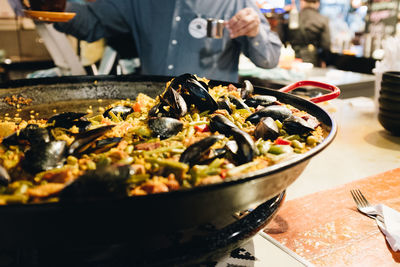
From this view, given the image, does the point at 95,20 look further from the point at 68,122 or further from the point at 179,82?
the point at 68,122

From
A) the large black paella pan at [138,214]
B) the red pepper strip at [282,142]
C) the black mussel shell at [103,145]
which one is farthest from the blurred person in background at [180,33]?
the large black paella pan at [138,214]

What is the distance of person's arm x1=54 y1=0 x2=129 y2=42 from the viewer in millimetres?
3377

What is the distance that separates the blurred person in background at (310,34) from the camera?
26.6ft

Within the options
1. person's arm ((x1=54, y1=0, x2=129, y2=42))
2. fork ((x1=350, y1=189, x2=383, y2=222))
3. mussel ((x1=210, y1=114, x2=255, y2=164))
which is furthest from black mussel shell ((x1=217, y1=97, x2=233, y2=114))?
person's arm ((x1=54, y1=0, x2=129, y2=42))

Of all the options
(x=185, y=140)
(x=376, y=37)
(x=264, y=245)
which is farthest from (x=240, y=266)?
(x=376, y=37)

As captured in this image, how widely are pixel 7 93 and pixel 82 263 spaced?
5.32ft

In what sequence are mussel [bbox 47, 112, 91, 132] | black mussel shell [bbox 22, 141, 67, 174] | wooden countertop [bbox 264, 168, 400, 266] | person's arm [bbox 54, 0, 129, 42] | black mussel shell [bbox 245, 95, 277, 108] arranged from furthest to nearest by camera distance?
person's arm [bbox 54, 0, 129, 42] < black mussel shell [bbox 245, 95, 277, 108] < mussel [bbox 47, 112, 91, 132] < wooden countertop [bbox 264, 168, 400, 266] < black mussel shell [bbox 22, 141, 67, 174]

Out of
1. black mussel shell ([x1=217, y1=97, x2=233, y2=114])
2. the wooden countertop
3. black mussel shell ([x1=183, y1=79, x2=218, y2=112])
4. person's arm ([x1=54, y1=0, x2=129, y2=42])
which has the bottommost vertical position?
the wooden countertop

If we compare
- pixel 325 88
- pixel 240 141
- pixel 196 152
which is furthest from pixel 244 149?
pixel 325 88

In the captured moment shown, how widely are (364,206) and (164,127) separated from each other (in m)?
1.00

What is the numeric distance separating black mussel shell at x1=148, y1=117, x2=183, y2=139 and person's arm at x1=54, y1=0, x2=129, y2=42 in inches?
101

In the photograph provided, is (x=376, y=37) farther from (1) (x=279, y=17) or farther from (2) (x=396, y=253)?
(2) (x=396, y=253)

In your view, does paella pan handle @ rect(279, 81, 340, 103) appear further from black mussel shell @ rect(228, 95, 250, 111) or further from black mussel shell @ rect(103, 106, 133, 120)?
black mussel shell @ rect(103, 106, 133, 120)

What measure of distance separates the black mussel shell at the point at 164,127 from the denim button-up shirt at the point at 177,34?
2.30m
